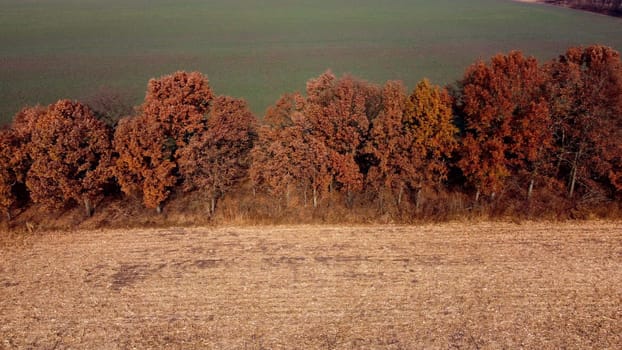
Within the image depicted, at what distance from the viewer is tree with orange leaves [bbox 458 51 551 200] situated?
3644cm

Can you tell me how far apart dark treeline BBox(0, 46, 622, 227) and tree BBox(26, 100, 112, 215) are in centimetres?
10

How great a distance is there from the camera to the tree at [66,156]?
36.1m

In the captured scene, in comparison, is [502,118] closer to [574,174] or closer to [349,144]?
[574,174]

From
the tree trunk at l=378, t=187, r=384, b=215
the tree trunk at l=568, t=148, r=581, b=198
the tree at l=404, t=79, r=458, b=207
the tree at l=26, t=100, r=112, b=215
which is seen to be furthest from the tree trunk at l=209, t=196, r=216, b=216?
the tree trunk at l=568, t=148, r=581, b=198

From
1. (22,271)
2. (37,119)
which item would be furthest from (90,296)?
(37,119)

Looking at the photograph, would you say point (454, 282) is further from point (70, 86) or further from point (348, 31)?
point (348, 31)

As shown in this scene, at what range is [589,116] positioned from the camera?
37.5 metres

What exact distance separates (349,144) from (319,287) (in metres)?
13.2

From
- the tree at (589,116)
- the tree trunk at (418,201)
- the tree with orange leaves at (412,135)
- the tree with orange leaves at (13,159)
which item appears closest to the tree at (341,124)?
the tree with orange leaves at (412,135)

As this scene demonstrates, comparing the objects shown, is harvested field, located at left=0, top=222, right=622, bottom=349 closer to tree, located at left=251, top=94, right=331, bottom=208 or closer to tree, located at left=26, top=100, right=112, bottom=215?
tree, located at left=26, top=100, right=112, bottom=215

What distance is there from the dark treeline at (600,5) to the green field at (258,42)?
899cm

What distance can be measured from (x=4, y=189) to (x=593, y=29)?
123558mm

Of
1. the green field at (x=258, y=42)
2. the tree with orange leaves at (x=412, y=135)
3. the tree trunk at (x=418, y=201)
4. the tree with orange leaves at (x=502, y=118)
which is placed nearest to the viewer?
the tree with orange leaves at (x=502, y=118)

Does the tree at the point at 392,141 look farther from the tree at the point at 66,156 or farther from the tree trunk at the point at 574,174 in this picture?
the tree at the point at 66,156
